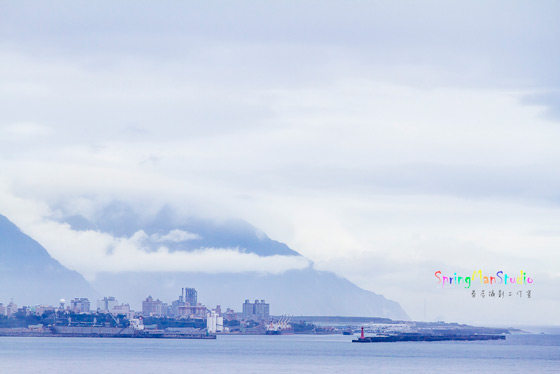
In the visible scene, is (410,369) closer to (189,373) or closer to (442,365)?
(442,365)

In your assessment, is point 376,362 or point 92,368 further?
point 376,362

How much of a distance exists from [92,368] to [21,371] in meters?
10.0

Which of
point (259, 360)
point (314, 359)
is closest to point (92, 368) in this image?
point (259, 360)

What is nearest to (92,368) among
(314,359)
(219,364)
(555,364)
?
(219,364)

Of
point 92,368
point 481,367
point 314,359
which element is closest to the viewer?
point 92,368

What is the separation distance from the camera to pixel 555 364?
140 m

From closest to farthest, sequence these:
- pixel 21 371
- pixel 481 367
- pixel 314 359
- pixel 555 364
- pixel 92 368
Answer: pixel 21 371, pixel 92 368, pixel 481 367, pixel 555 364, pixel 314 359

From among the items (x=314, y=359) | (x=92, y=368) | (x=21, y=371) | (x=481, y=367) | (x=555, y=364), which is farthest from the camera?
(x=314, y=359)

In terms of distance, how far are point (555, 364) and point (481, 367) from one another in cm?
1578

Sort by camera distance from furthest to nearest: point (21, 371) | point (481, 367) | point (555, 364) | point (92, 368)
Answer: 1. point (555, 364)
2. point (481, 367)
3. point (92, 368)
4. point (21, 371)

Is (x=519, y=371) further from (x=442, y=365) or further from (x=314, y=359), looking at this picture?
(x=314, y=359)

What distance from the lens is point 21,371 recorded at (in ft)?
365

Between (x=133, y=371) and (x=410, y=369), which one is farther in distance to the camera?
(x=410, y=369)

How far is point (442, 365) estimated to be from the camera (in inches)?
5236
